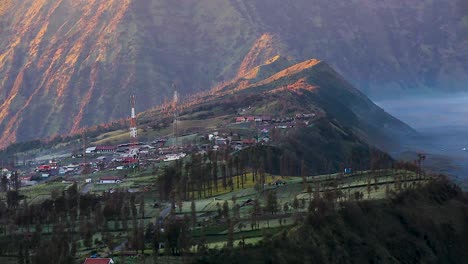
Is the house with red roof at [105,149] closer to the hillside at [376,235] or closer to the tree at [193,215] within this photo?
the tree at [193,215]

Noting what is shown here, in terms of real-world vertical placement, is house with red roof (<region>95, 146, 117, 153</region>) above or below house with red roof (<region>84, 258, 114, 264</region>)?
above

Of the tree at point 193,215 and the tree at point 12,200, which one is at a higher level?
the tree at point 12,200

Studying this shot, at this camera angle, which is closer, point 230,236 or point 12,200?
point 230,236

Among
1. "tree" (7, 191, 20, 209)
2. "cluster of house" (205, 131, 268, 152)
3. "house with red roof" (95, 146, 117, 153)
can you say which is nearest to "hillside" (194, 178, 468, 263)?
"tree" (7, 191, 20, 209)

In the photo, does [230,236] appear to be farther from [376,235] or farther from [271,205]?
[376,235]

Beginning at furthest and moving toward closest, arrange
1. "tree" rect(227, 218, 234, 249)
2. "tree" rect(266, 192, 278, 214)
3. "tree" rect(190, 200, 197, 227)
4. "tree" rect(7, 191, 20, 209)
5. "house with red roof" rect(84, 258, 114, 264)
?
1. "tree" rect(7, 191, 20, 209)
2. "tree" rect(266, 192, 278, 214)
3. "tree" rect(190, 200, 197, 227)
4. "tree" rect(227, 218, 234, 249)
5. "house with red roof" rect(84, 258, 114, 264)

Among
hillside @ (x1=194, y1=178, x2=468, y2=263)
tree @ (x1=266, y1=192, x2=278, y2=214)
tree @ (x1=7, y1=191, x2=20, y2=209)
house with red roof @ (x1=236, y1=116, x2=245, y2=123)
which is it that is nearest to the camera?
hillside @ (x1=194, y1=178, x2=468, y2=263)

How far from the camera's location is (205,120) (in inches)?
7121

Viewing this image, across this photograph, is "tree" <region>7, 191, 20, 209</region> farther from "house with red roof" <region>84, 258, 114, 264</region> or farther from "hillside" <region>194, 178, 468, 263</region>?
"hillside" <region>194, 178, 468, 263</region>

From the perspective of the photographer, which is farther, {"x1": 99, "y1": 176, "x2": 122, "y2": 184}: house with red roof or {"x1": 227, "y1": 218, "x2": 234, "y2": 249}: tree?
{"x1": 99, "y1": 176, "x2": 122, "y2": 184}: house with red roof

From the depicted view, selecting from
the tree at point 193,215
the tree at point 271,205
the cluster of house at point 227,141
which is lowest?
the tree at point 193,215

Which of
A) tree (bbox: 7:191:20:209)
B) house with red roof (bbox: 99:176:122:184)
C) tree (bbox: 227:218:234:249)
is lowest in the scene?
tree (bbox: 227:218:234:249)

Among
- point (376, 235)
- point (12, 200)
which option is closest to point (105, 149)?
point (12, 200)

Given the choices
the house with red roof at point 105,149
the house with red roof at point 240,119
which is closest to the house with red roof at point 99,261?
the house with red roof at point 105,149
